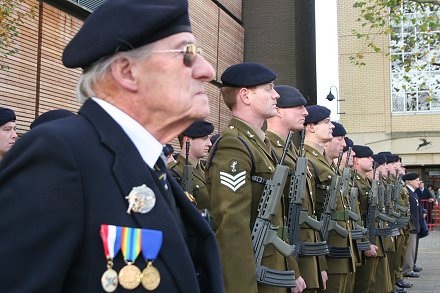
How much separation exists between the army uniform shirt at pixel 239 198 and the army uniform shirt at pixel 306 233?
429mm

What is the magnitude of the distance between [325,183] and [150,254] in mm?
4446

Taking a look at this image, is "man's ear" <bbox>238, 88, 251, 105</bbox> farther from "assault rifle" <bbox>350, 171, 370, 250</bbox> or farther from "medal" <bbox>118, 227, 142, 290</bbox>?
"medal" <bbox>118, 227, 142, 290</bbox>

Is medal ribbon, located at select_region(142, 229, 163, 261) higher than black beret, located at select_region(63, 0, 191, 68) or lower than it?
lower

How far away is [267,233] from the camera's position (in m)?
3.86

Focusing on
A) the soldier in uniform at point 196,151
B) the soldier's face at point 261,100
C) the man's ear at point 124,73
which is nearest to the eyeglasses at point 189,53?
the man's ear at point 124,73

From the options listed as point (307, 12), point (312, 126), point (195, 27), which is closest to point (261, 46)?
point (307, 12)

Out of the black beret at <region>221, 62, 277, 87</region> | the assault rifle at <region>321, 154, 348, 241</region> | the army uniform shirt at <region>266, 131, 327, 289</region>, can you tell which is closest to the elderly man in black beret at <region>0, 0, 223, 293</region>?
the black beret at <region>221, 62, 277, 87</region>

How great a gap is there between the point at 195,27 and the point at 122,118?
1151 cm

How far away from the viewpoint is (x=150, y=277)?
150 cm

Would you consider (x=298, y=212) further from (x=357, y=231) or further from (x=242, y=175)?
(x=357, y=231)

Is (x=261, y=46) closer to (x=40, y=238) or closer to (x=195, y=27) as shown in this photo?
(x=195, y=27)

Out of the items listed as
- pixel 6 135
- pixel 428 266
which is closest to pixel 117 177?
pixel 6 135

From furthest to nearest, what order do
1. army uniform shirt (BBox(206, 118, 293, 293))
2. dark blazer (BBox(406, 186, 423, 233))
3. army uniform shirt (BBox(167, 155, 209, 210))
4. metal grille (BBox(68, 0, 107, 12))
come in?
1. dark blazer (BBox(406, 186, 423, 233))
2. metal grille (BBox(68, 0, 107, 12))
3. army uniform shirt (BBox(167, 155, 209, 210))
4. army uniform shirt (BBox(206, 118, 293, 293))

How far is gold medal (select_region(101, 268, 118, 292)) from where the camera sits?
1454 mm
